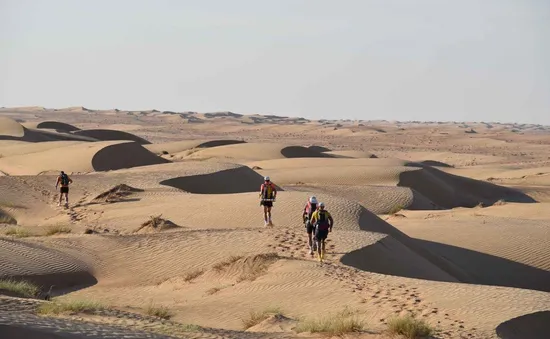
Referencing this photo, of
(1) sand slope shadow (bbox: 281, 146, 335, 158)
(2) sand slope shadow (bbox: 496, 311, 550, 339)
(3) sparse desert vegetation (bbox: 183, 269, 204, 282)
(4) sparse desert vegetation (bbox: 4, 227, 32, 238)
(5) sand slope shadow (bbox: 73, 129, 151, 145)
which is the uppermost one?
(2) sand slope shadow (bbox: 496, 311, 550, 339)

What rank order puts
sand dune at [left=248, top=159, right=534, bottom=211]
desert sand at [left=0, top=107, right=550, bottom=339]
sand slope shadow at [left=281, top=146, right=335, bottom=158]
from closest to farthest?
desert sand at [left=0, top=107, right=550, bottom=339] → sand dune at [left=248, top=159, right=534, bottom=211] → sand slope shadow at [left=281, top=146, right=335, bottom=158]

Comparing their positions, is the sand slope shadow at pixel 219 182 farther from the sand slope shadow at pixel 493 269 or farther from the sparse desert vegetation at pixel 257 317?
the sparse desert vegetation at pixel 257 317

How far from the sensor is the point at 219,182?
3341cm

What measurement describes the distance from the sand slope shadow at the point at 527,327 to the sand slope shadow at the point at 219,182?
64.3 feet

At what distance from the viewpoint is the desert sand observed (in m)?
12.4

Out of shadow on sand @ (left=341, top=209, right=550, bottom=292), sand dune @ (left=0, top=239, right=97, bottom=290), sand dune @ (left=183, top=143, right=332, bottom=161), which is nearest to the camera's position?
sand dune @ (left=0, top=239, right=97, bottom=290)

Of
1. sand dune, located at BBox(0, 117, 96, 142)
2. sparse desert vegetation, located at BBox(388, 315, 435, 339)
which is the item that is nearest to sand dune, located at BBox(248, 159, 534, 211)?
sand dune, located at BBox(0, 117, 96, 142)

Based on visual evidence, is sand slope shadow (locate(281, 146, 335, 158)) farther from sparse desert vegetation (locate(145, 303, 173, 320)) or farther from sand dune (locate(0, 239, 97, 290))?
sparse desert vegetation (locate(145, 303, 173, 320))

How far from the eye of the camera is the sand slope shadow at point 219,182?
32531mm

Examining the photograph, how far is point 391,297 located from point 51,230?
10449mm

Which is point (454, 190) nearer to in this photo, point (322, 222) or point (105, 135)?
point (322, 222)

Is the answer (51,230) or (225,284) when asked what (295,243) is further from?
(51,230)

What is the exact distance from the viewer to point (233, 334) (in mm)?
11055

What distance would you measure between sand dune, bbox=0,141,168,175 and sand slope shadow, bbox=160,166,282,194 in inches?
321
